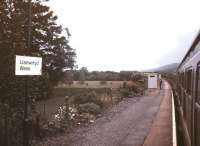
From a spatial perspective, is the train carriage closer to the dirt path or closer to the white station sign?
the white station sign

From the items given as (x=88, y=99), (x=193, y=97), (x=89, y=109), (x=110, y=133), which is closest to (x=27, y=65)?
(x=193, y=97)

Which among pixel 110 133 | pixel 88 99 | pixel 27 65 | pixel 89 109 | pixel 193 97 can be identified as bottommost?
pixel 110 133

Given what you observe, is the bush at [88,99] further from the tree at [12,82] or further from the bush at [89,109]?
the tree at [12,82]

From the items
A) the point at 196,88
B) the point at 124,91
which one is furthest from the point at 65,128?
the point at 124,91

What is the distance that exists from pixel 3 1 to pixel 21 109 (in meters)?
7.23

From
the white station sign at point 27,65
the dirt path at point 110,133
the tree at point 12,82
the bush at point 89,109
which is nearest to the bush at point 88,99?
the bush at point 89,109

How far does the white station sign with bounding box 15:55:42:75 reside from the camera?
25.4 feet

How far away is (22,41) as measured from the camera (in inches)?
501

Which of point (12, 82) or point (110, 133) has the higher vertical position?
point (12, 82)

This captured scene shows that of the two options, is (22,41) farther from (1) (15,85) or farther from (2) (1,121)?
(2) (1,121)

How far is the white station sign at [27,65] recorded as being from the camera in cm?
773

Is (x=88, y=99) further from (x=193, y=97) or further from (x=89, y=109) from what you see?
(x=193, y=97)

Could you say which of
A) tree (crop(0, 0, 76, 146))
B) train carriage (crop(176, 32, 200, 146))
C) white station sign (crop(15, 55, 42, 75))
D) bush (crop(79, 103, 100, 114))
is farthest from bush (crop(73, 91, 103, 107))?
white station sign (crop(15, 55, 42, 75))

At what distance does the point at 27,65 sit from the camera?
7.95 metres
